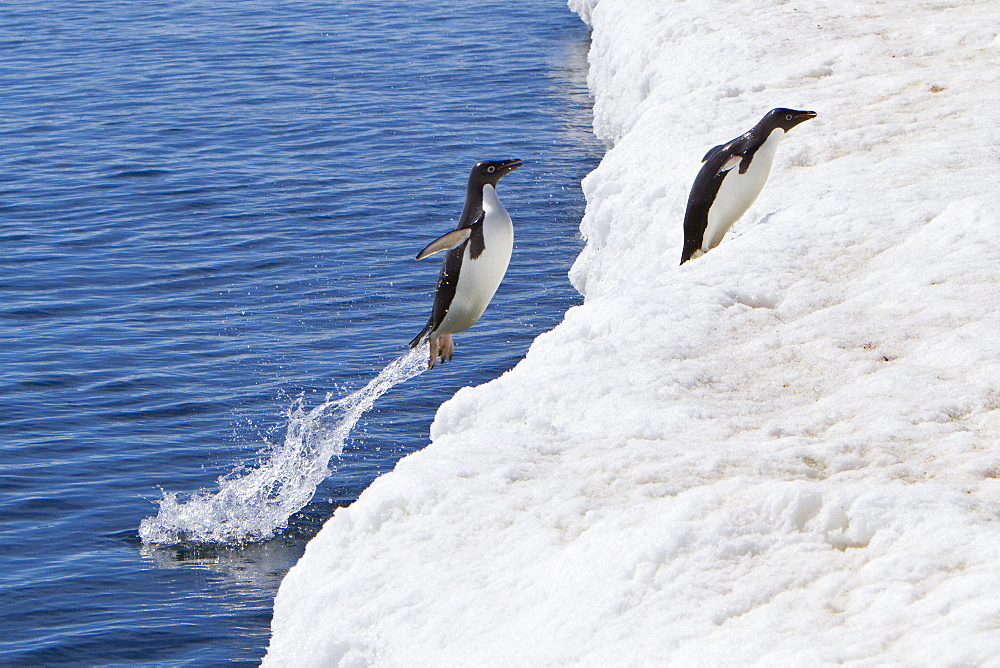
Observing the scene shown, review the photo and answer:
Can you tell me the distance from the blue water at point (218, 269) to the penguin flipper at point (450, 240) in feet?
8.07

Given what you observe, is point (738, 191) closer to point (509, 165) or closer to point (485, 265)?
point (509, 165)

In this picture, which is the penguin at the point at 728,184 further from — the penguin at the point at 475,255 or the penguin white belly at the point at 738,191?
the penguin at the point at 475,255

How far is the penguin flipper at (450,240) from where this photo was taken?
24.7 ft

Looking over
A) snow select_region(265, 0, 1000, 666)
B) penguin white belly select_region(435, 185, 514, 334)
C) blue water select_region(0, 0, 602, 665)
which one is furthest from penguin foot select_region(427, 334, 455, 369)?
blue water select_region(0, 0, 602, 665)

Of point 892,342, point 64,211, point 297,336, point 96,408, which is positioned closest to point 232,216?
point 64,211

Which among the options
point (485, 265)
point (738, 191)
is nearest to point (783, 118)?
point (738, 191)

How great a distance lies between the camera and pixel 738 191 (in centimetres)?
845

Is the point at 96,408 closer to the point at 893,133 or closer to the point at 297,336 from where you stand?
the point at 297,336

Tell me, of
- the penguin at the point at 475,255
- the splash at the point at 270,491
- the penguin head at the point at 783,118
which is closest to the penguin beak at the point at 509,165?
the penguin at the point at 475,255

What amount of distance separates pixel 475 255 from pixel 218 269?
276 inches

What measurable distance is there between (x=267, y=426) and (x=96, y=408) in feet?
5.42

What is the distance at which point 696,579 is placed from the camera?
4.14 m

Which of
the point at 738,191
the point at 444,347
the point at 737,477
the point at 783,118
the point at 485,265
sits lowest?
the point at 444,347

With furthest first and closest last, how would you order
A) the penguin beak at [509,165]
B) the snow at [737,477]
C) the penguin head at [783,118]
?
the penguin head at [783,118] < the penguin beak at [509,165] < the snow at [737,477]
